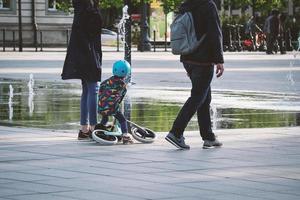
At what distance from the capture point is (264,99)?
18781 millimetres

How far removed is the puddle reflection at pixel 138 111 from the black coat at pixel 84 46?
158 cm

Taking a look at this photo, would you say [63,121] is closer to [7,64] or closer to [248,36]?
[7,64]

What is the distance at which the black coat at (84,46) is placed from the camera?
12.1 metres

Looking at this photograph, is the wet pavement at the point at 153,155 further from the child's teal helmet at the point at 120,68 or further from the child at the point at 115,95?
the child's teal helmet at the point at 120,68

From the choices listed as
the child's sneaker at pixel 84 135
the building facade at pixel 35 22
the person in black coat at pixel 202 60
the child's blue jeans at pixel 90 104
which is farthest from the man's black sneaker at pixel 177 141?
the building facade at pixel 35 22

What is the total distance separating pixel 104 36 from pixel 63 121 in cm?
5735

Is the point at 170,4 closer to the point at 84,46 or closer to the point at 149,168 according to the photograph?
the point at 84,46

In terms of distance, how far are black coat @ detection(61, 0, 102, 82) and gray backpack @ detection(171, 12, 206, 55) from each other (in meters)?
1.27

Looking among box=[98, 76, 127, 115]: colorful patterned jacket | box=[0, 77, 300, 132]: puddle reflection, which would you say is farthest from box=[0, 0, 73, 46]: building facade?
box=[98, 76, 127, 115]: colorful patterned jacket

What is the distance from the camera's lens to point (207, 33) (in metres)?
11.1

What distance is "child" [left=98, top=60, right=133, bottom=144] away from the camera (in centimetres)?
1162

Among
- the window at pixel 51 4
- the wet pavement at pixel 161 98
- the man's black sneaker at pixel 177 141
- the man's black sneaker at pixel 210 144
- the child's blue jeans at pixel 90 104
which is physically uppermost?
the child's blue jeans at pixel 90 104

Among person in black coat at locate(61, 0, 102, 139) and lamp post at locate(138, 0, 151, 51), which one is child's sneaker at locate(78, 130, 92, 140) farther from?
lamp post at locate(138, 0, 151, 51)

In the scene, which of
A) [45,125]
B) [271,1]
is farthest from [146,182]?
[271,1]
